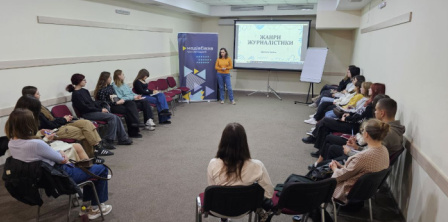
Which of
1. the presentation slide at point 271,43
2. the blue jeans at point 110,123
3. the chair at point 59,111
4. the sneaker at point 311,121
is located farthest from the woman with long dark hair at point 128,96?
the presentation slide at point 271,43

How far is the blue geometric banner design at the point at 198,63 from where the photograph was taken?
752 cm

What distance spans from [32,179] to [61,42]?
2.87 m

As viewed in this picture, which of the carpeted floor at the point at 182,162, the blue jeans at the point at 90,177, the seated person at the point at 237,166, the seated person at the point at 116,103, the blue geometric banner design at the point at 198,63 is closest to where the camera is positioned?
the seated person at the point at 237,166

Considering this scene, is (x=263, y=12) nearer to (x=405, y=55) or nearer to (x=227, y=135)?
(x=405, y=55)

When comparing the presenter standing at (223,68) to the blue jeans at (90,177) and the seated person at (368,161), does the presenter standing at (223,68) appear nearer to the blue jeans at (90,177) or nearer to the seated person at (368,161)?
the blue jeans at (90,177)

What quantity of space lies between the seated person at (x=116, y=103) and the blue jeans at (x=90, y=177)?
230 cm

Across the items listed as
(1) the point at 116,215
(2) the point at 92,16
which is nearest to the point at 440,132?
(1) the point at 116,215

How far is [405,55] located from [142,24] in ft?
17.0

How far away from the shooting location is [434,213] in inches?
82.7

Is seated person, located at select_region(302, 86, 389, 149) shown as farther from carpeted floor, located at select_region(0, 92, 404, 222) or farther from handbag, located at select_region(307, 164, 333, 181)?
handbag, located at select_region(307, 164, 333, 181)

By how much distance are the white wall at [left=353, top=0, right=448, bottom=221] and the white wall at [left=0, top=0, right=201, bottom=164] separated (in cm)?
455

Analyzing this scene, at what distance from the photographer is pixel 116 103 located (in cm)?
Answer: 488

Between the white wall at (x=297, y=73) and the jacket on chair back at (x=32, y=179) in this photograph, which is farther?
the white wall at (x=297, y=73)

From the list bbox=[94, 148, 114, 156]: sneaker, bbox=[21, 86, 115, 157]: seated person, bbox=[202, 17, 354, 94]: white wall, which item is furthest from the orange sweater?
bbox=[21, 86, 115, 157]: seated person
